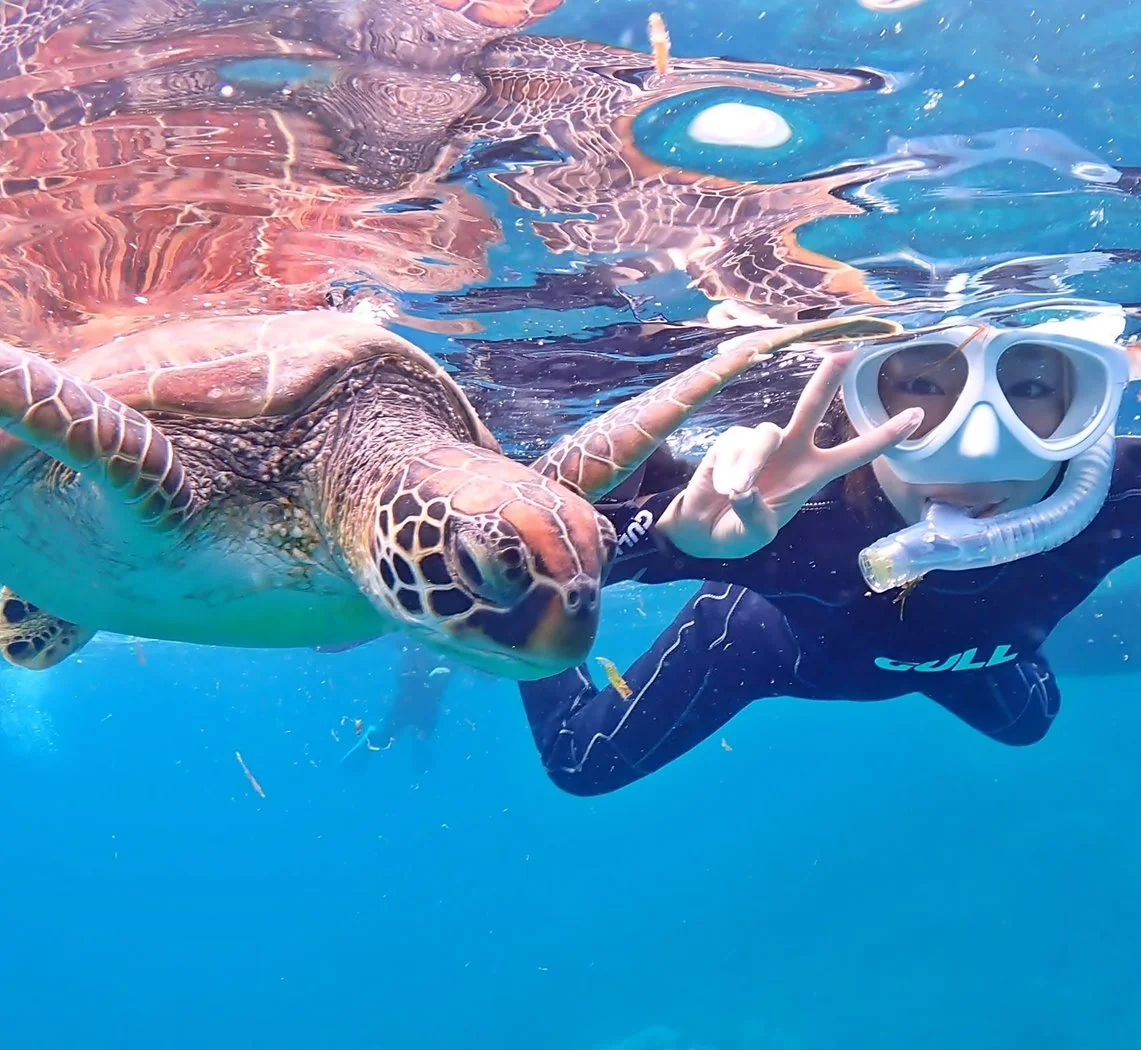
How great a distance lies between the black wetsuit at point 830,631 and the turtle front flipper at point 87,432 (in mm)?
1961

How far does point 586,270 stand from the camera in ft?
17.6

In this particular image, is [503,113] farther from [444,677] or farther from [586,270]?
[444,677]

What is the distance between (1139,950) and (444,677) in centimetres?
2309

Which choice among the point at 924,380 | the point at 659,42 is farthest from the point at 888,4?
the point at 924,380

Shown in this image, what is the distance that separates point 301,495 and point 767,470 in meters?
1.81

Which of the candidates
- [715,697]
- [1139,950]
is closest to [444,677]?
[715,697]

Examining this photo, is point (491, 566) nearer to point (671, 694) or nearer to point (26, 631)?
point (26, 631)

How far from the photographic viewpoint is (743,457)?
3.12m

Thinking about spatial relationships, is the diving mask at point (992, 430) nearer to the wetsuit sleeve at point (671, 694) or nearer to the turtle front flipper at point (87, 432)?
the wetsuit sleeve at point (671, 694)

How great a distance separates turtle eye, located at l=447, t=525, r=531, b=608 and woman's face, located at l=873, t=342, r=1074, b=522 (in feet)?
8.50

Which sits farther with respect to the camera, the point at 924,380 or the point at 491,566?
the point at 924,380

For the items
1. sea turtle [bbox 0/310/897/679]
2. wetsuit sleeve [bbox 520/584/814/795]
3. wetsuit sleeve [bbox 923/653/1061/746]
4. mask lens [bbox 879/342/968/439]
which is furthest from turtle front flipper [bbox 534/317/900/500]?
wetsuit sleeve [bbox 923/653/1061/746]

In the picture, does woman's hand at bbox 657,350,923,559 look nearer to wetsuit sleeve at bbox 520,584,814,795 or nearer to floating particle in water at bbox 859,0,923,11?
floating particle in water at bbox 859,0,923,11

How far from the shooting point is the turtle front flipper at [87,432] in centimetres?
237
